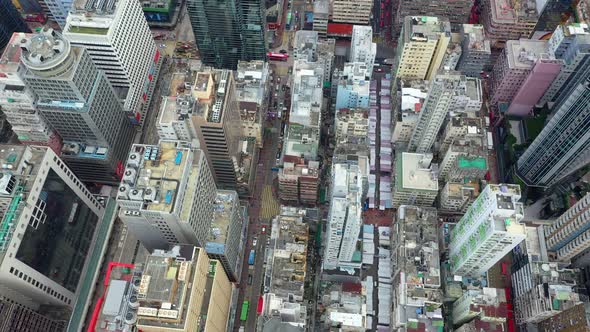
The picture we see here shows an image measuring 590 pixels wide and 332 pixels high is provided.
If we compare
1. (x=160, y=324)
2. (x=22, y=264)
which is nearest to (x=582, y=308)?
(x=160, y=324)

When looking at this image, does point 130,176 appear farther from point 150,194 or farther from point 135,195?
point 150,194

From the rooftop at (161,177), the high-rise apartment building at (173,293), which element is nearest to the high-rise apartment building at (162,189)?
the rooftop at (161,177)

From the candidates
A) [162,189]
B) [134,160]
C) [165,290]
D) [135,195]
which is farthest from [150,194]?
[165,290]

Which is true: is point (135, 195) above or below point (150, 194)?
below

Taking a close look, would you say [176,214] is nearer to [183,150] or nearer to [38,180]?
[183,150]

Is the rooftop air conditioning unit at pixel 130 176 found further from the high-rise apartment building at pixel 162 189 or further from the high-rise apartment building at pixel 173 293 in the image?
the high-rise apartment building at pixel 173 293

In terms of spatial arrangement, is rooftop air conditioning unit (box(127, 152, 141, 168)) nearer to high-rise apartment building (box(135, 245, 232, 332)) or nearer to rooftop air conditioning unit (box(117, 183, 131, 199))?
rooftop air conditioning unit (box(117, 183, 131, 199))
